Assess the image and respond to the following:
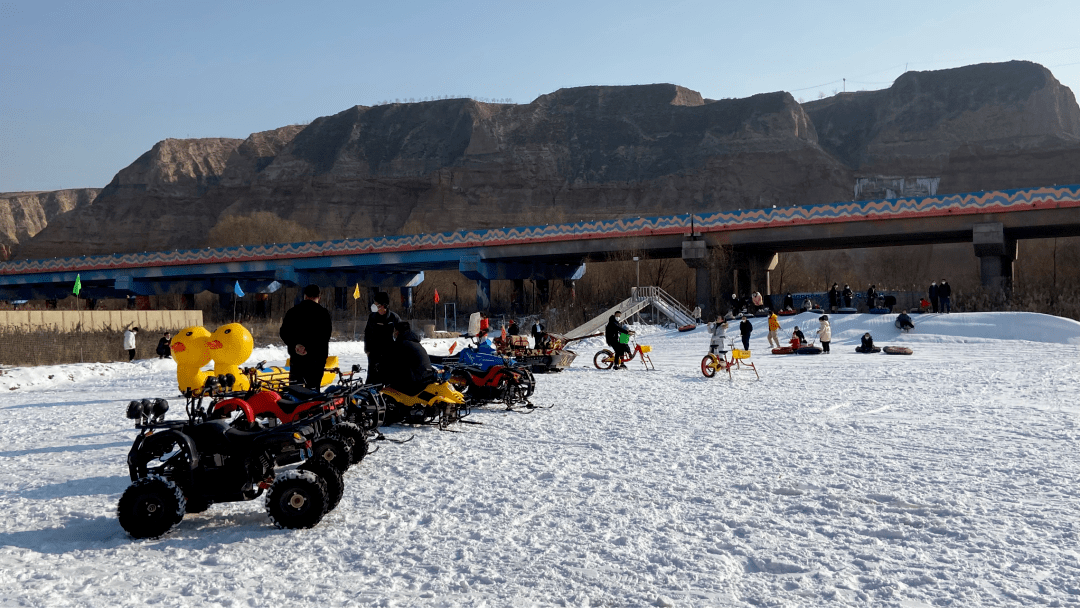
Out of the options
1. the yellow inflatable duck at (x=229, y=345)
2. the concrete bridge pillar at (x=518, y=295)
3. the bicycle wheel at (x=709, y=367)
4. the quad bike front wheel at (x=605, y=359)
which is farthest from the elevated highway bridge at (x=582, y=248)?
the yellow inflatable duck at (x=229, y=345)

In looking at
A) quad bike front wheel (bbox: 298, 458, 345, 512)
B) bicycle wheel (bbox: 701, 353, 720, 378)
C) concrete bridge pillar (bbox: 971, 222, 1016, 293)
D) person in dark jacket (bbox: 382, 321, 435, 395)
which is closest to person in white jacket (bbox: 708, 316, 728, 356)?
bicycle wheel (bbox: 701, 353, 720, 378)

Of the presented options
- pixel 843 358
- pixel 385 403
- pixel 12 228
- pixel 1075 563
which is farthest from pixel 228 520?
pixel 12 228

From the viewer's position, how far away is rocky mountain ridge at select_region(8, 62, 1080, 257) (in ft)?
355

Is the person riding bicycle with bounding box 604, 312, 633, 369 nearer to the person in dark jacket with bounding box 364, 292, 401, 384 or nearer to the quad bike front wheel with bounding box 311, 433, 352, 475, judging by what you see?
the person in dark jacket with bounding box 364, 292, 401, 384

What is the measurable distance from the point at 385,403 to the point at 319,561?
17.7ft

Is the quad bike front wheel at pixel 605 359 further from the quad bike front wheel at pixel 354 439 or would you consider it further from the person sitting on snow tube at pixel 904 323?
the person sitting on snow tube at pixel 904 323

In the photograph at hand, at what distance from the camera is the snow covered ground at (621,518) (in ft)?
16.5

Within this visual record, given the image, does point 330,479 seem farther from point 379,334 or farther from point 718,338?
point 718,338

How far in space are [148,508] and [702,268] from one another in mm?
45682

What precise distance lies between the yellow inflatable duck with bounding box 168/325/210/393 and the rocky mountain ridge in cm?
9605

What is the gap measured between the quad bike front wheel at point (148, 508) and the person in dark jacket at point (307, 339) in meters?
3.85

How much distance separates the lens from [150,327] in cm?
4188

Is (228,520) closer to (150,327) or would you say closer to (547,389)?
(547,389)

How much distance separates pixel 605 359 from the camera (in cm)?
2175
